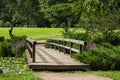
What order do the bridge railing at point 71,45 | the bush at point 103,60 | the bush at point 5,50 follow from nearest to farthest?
the bush at point 103,60 < the bridge railing at point 71,45 < the bush at point 5,50

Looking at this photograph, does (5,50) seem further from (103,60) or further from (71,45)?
(103,60)

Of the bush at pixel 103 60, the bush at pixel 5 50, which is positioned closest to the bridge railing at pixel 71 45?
the bush at pixel 103 60

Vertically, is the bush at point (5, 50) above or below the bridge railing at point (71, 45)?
below

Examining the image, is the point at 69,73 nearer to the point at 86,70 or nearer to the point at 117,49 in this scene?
the point at 86,70

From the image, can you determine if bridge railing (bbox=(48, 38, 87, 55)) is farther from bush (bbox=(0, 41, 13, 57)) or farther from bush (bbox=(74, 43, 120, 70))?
bush (bbox=(0, 41, 13, 57))

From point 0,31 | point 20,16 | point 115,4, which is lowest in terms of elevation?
point 0,31

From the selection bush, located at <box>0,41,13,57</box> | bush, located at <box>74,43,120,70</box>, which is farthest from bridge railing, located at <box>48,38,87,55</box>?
bush, located at <box>0,41,13,57</box>

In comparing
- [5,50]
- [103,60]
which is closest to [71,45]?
[103,60]

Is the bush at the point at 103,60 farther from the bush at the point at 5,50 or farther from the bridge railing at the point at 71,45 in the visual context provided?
the bush at the point at 5,50

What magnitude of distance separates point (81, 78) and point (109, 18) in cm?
1638

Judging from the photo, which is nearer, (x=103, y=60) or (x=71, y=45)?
(x=103, y=60)

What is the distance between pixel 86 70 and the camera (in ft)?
47.1

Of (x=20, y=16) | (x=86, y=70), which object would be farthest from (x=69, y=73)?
(x=20, y=16)

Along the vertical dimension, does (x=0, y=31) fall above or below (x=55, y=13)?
below
